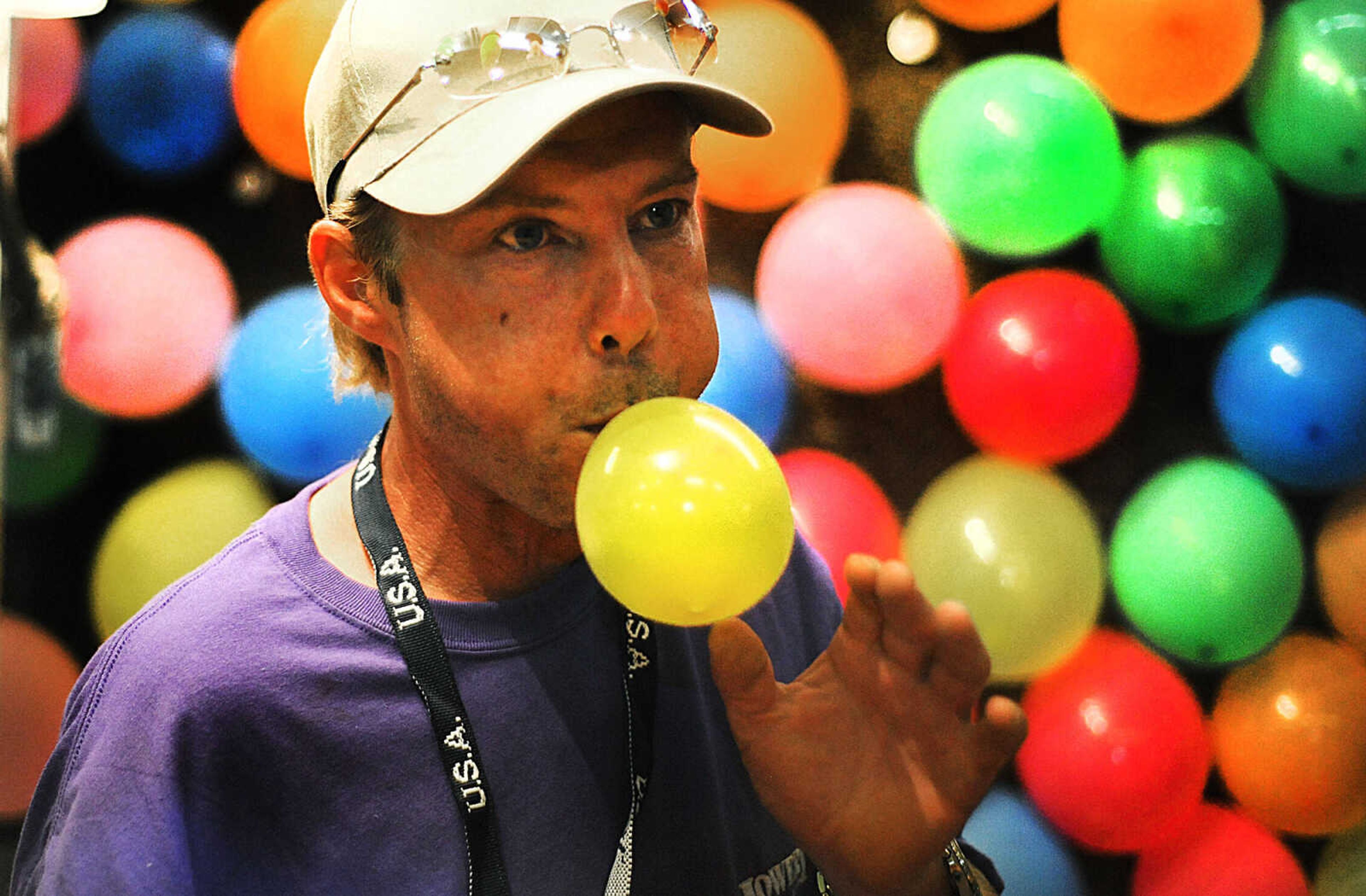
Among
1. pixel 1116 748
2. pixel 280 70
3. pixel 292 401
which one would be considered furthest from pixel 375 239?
pixel 1116 748

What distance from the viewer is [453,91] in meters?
0.93

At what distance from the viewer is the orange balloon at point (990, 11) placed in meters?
2.03

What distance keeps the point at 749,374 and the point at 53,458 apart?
1236mm

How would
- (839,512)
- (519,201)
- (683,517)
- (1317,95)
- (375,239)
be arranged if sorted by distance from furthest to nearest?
(839,512)
(1317,95)
(375,239)
(519,201)
(683,517)

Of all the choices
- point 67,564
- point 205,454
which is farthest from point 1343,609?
point 67,564

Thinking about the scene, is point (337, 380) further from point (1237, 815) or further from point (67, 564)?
point (1237, 815)

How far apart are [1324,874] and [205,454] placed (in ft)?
7.09

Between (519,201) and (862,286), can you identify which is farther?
(862,286)

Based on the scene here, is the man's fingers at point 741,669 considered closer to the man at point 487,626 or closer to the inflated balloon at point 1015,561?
the man at point 487,626

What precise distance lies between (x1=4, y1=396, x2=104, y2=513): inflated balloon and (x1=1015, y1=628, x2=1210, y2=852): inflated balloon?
170 centimetres

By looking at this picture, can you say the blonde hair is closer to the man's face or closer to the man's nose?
the man's face

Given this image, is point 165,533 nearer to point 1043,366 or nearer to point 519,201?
point 519,201

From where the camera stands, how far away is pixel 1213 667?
211 cm

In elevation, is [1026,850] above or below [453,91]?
below
